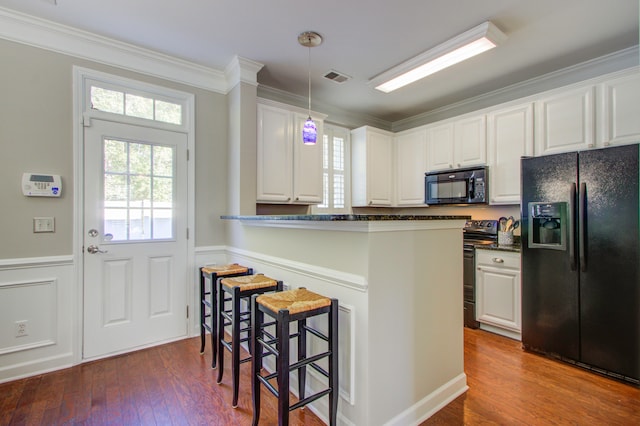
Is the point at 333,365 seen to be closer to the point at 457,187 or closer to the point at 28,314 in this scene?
the point at 28,314

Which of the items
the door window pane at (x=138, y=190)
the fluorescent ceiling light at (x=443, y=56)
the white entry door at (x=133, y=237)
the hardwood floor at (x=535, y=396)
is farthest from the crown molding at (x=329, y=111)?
the hardwood floor at (x=535, y=396)

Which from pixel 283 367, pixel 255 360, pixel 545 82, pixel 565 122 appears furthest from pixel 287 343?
pixel 545 82

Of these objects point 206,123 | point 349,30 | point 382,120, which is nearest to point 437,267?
point 349,30

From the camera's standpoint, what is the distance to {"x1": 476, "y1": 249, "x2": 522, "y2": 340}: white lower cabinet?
2881 millimetres

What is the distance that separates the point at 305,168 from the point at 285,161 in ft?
0.89

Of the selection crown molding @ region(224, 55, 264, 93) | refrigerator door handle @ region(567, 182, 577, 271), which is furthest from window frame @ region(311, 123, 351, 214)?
refrigerator door handle @ region(567, 182, 577, 271)

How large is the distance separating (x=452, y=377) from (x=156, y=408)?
74.7 inches

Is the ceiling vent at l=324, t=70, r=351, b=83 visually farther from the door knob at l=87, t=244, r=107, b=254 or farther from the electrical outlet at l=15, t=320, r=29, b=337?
the electrical outlet at l=15, t=320, r=29, b=337

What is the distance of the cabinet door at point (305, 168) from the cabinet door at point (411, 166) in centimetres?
139

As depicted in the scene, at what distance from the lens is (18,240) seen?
2256 millimetres

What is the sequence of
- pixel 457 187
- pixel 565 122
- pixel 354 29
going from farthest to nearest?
1. pixel 457 187
2. pixel 565 122
3. pixel 354 29

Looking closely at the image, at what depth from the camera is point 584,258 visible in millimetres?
2346

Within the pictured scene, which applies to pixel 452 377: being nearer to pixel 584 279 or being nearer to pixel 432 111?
pixel 584 279

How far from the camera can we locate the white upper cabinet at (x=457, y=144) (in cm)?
348
